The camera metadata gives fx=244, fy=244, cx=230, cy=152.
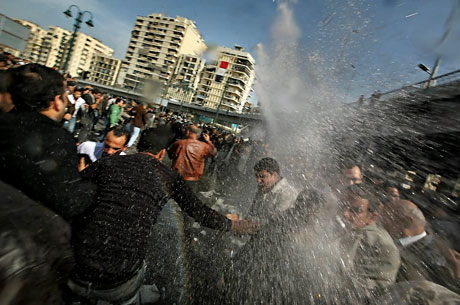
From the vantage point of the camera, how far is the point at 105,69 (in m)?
101

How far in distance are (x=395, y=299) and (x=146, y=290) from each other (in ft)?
7.53

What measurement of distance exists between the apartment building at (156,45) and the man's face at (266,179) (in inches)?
3579

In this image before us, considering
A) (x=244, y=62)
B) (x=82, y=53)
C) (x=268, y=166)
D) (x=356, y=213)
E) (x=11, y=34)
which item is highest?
(x=244, y=62)

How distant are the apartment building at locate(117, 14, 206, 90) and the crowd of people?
91452mm

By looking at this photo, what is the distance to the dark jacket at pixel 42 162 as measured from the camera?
47.9 inches

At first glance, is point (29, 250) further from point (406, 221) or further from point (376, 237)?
point (406, 221)

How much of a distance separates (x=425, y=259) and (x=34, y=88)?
3.75 meters

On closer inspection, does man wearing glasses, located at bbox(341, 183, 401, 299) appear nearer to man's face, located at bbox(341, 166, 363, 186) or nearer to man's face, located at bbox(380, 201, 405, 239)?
man's face, located at bbox(380, 201, 405, 239)

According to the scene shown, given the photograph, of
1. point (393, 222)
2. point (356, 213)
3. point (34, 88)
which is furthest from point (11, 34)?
point (393, 222)

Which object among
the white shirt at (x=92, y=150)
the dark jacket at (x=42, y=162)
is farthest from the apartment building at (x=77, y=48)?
the dark jacket at (x=42, y=162)

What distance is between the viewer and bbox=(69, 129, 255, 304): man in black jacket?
1500 millimetres

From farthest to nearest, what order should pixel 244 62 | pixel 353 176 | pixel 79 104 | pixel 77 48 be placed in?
pixel 77 48
pixel 244 62
pixel 79 104
pixel 353 176

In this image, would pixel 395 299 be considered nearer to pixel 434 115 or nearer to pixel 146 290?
pixel 146 290

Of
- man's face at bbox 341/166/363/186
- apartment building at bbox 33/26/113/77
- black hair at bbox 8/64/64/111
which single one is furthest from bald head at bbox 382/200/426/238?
apartment building at bbox 33/26/113/77
